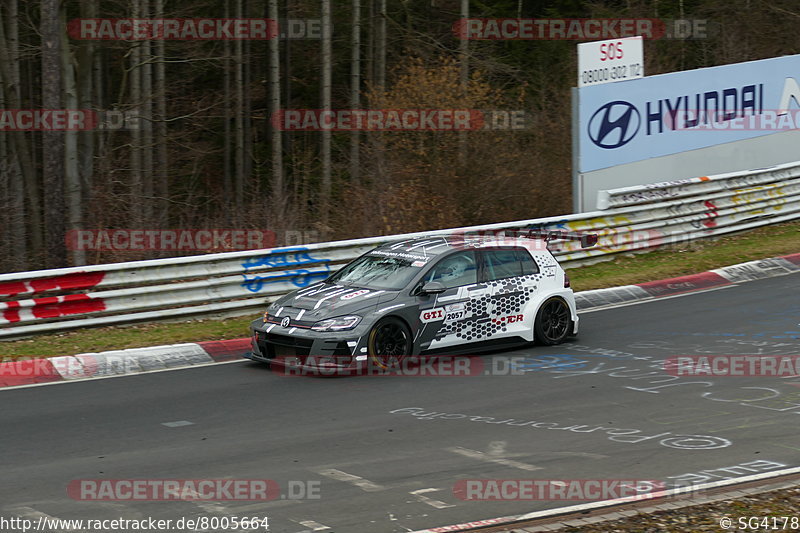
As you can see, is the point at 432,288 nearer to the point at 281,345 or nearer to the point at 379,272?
the point at 379,272

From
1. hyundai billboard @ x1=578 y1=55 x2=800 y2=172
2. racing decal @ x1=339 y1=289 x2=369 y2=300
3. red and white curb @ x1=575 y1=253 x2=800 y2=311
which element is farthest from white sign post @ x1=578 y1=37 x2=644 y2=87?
racing decal @ x1=339 y1=289 x2=369 y2=300

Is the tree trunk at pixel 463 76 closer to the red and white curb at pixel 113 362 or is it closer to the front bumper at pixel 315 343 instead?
the red and white curb at pixel 113 362

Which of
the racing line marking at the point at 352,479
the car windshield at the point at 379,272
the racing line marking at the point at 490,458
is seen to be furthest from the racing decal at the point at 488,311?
the racing line marking at the point at 352,479

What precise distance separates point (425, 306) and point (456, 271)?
0.78 meters

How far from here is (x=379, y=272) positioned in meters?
12.5

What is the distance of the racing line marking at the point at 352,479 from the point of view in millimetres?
7427

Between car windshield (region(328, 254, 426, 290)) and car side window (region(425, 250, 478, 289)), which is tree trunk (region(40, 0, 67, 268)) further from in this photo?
car side window (region(425, 250, 478, 289))

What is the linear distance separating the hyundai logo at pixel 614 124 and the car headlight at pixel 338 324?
32.1 feet

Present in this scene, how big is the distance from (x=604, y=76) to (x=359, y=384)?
36.7 ft

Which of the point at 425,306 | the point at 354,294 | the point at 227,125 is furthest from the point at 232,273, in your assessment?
the point at 227,125

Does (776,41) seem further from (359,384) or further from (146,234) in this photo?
(359,384)

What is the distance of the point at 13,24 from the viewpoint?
27594 mm

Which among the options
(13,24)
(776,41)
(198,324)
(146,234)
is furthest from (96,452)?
(776,41)

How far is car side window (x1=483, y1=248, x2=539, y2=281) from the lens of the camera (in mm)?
12570
